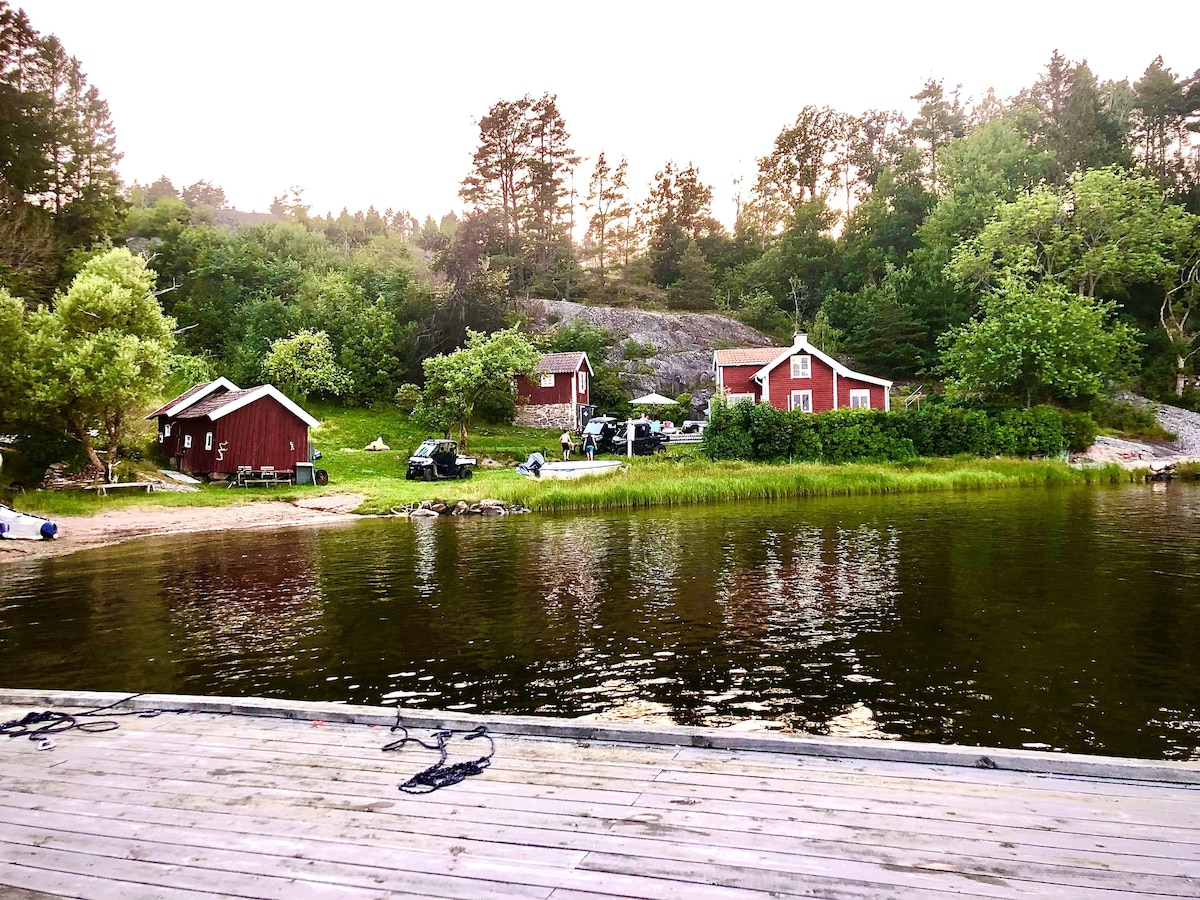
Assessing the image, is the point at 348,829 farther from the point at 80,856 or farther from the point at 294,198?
the point at 294,198

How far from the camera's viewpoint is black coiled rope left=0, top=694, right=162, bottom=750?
231 inches

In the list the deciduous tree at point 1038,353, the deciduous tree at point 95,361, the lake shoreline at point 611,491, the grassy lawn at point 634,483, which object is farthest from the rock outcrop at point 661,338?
the deciduous tree at point 95,361

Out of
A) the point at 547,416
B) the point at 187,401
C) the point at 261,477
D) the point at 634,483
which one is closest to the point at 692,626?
the point at 634,483

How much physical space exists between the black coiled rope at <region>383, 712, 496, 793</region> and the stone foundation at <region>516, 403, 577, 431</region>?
44.3m

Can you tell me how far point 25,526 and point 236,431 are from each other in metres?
11.4

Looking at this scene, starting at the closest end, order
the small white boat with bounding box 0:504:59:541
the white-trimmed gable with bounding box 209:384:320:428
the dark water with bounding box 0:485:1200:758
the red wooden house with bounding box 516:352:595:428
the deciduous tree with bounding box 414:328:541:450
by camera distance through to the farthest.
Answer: the dark water with bounding box 0:485:1200:758 → the small white boat with bounding box 0:504:59:541 → the white-trimmed gable with bounding box 209:384:320:428 → the deciduous tree with bounding box 414:328:541:450 → the red wooden house with bounding box 516:352:595:428

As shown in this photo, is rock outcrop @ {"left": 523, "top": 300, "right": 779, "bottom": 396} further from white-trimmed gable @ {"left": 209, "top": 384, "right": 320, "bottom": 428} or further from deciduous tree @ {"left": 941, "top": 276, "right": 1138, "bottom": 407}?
white-trimmed gable @ {"left": 209, "top": 384, "right": 320, "bottom": 428}

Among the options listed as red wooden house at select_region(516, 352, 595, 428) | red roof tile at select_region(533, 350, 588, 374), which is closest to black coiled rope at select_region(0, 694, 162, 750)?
red wooden house at select_region(516, 352, 595, 428)

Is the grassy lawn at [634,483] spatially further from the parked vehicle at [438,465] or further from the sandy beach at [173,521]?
the sandy beach at [173,521]

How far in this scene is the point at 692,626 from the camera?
1093 centimetres

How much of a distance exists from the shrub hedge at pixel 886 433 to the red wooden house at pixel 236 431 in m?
20.7

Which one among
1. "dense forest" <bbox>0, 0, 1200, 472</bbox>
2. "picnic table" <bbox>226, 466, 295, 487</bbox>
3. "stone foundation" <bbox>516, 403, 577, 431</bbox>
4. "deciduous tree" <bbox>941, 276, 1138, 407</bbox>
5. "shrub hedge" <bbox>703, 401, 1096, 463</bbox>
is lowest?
"picnic table" <bbox>226, 466, 295, 487</bbox>

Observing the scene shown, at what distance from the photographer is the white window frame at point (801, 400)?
1821 inches

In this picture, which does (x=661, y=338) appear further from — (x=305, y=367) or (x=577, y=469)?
(x=577, y=469)
